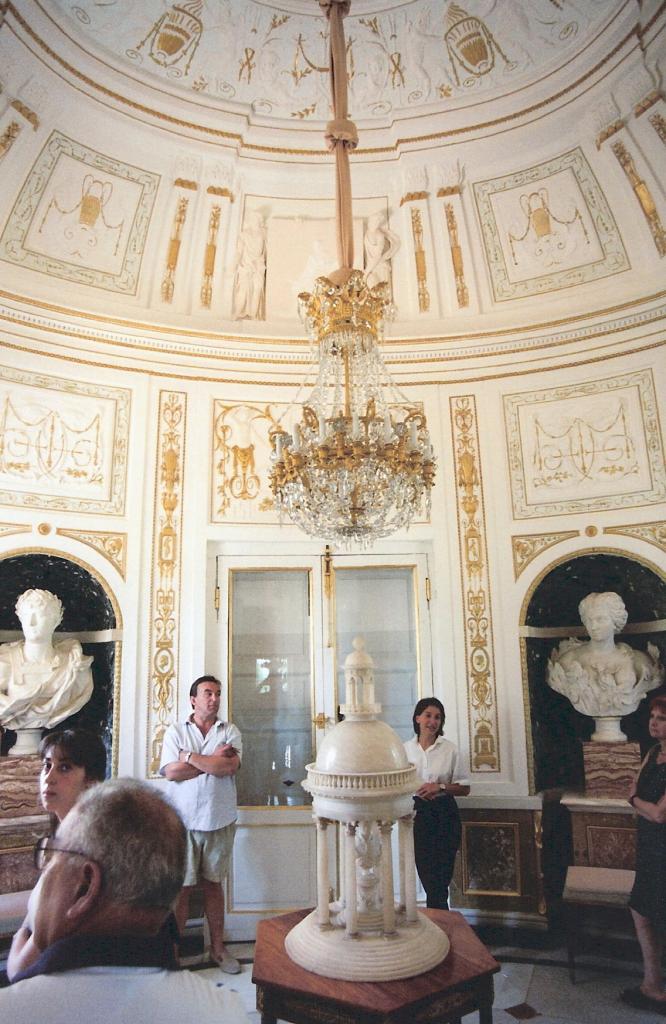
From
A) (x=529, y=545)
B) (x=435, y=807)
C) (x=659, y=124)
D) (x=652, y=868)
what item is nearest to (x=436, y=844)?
(x=435, y=807)

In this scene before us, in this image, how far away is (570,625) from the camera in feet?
19.3

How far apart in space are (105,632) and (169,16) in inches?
168

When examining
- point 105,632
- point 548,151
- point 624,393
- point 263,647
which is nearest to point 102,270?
point 105,632

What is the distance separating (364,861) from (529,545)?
3.18 m

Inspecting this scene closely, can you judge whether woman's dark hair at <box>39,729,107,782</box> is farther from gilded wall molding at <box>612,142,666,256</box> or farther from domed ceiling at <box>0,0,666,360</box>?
gilded wall molding at <box>612,142,666,256</box>

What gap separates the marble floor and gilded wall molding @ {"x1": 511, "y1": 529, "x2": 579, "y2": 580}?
101 inches

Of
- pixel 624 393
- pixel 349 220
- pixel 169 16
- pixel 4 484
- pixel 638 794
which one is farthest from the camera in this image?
pixel 624 393

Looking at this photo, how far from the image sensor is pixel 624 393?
5.58m

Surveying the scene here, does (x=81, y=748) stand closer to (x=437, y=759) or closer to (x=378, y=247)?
(x=437, y=759)

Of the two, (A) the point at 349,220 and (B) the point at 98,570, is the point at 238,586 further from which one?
(A) the point at 349,220

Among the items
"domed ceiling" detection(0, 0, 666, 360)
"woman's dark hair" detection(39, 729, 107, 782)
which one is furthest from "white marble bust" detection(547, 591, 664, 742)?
"woman's dark hair" detection(39, 729, 107, 782)

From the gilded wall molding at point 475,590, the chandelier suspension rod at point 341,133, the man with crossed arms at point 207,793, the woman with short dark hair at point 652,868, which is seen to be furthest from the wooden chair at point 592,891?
the chandelier suspension rod at point 341,133

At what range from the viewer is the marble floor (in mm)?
3877

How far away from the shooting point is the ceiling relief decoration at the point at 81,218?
5.34m
